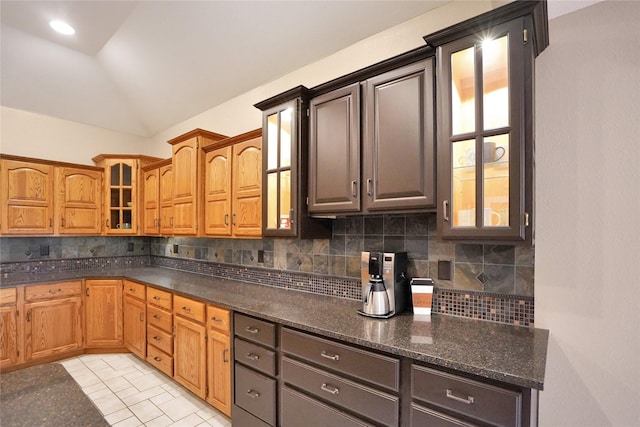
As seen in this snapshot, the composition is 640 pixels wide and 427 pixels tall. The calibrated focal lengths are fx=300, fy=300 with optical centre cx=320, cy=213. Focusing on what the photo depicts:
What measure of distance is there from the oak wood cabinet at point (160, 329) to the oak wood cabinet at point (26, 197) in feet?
5.16

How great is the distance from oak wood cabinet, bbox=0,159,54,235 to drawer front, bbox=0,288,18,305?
64 centimetres

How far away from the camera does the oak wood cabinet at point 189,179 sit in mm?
2965

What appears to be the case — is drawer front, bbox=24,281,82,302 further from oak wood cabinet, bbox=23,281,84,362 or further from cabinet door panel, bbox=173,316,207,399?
cabinet door panel, bbox=173,316,207,399

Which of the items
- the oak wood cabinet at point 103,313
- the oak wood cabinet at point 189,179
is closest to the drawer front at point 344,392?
the oak wood cabinet at point 189,179

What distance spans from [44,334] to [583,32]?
197 inches

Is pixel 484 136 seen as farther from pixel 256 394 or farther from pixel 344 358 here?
pixel 256 394

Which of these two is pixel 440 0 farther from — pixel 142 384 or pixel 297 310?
pixel 142 384

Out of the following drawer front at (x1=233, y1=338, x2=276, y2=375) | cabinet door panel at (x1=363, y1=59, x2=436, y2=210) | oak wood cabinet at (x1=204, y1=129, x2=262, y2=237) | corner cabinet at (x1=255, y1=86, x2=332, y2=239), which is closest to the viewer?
cabinet door panel at (x1=363, y1=59, x2=436, y2=210)

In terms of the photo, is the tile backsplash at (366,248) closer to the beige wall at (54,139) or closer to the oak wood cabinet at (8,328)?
the oak wood cabinet at (8,328)

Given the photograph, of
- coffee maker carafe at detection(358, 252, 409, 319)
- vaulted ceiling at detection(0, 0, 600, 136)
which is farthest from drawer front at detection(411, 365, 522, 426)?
vaulted ceiling at detection(0, 0, 600, 136)

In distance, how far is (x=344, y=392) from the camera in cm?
151

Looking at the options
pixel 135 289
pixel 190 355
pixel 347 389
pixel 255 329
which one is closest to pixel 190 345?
pixel 190 355

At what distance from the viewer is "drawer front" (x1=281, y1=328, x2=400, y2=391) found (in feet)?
4.47

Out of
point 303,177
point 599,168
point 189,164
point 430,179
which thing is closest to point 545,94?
point 599,168
